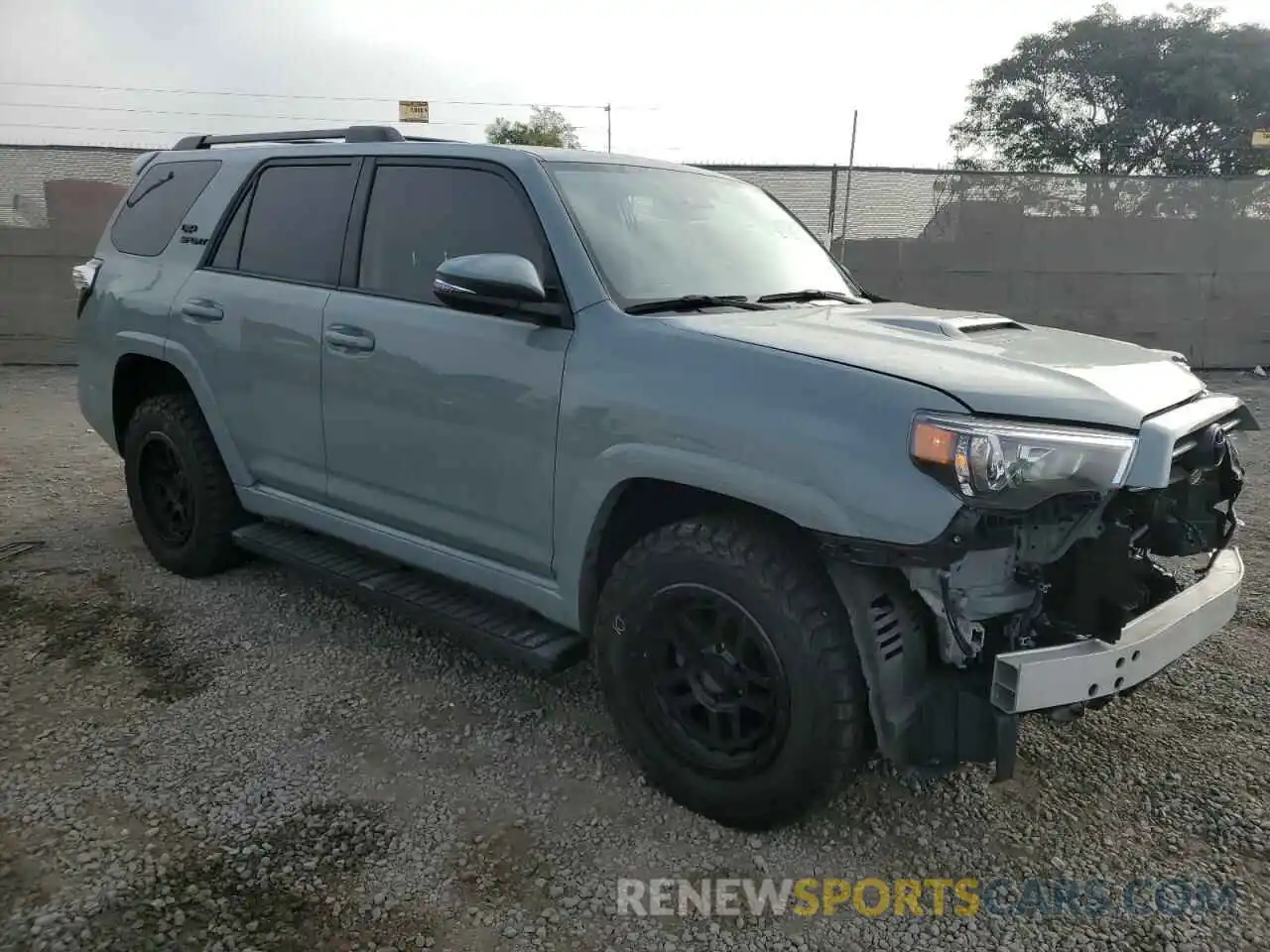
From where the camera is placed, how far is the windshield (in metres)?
3.15

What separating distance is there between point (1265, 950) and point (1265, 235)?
1089 cm

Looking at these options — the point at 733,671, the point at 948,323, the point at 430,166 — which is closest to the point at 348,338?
the point at 430,166

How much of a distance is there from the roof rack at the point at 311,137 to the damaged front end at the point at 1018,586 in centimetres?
245

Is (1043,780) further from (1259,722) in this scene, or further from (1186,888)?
(1259,722)

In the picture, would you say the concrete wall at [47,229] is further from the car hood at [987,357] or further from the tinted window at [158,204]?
the car hood at [987,357]

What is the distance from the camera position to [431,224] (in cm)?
353

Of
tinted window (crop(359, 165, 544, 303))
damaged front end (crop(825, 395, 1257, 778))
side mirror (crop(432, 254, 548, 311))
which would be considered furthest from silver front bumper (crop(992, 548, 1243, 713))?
tinted window (crop(359, 165, 544, 303))

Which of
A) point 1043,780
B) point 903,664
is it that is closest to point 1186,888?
point 1043,780

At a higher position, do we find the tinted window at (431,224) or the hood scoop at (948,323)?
the tinted window at (431,224)

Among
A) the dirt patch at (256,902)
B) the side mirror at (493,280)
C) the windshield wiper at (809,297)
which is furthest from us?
the windshield wiper at (809,297)

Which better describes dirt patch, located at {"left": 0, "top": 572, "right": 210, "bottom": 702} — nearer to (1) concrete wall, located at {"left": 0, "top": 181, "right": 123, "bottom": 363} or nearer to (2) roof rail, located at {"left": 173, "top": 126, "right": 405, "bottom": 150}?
(2) roof rail, located at {"left": 173, "top": 126, "right": 405, "bottom": 150}

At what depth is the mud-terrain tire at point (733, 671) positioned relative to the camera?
2494mm

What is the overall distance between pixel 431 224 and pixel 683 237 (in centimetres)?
92

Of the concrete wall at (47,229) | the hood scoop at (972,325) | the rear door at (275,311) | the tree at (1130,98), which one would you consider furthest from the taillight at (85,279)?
the tree at (1130,98)
